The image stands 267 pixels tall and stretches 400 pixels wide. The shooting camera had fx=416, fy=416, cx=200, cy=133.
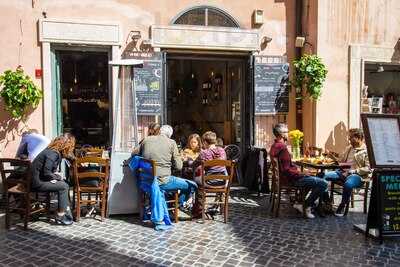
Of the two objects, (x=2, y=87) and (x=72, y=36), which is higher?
(x=72, y=36)

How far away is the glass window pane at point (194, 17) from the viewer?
25.2ft

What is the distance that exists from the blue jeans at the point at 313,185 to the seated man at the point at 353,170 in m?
0.37

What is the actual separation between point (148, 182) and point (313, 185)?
2.24 metres

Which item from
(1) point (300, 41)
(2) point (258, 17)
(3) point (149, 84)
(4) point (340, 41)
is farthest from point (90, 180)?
(4) point (340, 41)

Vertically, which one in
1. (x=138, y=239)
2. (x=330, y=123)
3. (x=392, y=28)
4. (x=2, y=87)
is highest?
(x=392, y=28)

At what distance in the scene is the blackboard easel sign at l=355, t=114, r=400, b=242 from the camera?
4.73 meters

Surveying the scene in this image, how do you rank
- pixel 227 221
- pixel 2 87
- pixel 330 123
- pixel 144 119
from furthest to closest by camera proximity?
pixel 330 123 → pixel 144 119 → pixel 2 87 → pixel 227 221

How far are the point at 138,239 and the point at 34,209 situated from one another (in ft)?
5.86

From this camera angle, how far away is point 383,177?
15.5 ft

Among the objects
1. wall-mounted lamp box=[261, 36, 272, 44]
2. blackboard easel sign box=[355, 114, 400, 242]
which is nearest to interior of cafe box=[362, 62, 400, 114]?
wall-mounted lamp box=[261, 36, 272, 44]

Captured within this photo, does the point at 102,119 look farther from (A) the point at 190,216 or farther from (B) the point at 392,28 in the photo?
(B) the point at 392,28

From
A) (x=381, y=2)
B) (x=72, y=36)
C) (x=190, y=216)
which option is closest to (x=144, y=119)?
(x=72, y=36)

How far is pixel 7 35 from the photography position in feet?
22.8

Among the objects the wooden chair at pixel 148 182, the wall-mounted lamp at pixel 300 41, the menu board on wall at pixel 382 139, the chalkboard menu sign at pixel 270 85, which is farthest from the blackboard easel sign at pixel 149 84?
the menu board on wall at pixel 382 139
